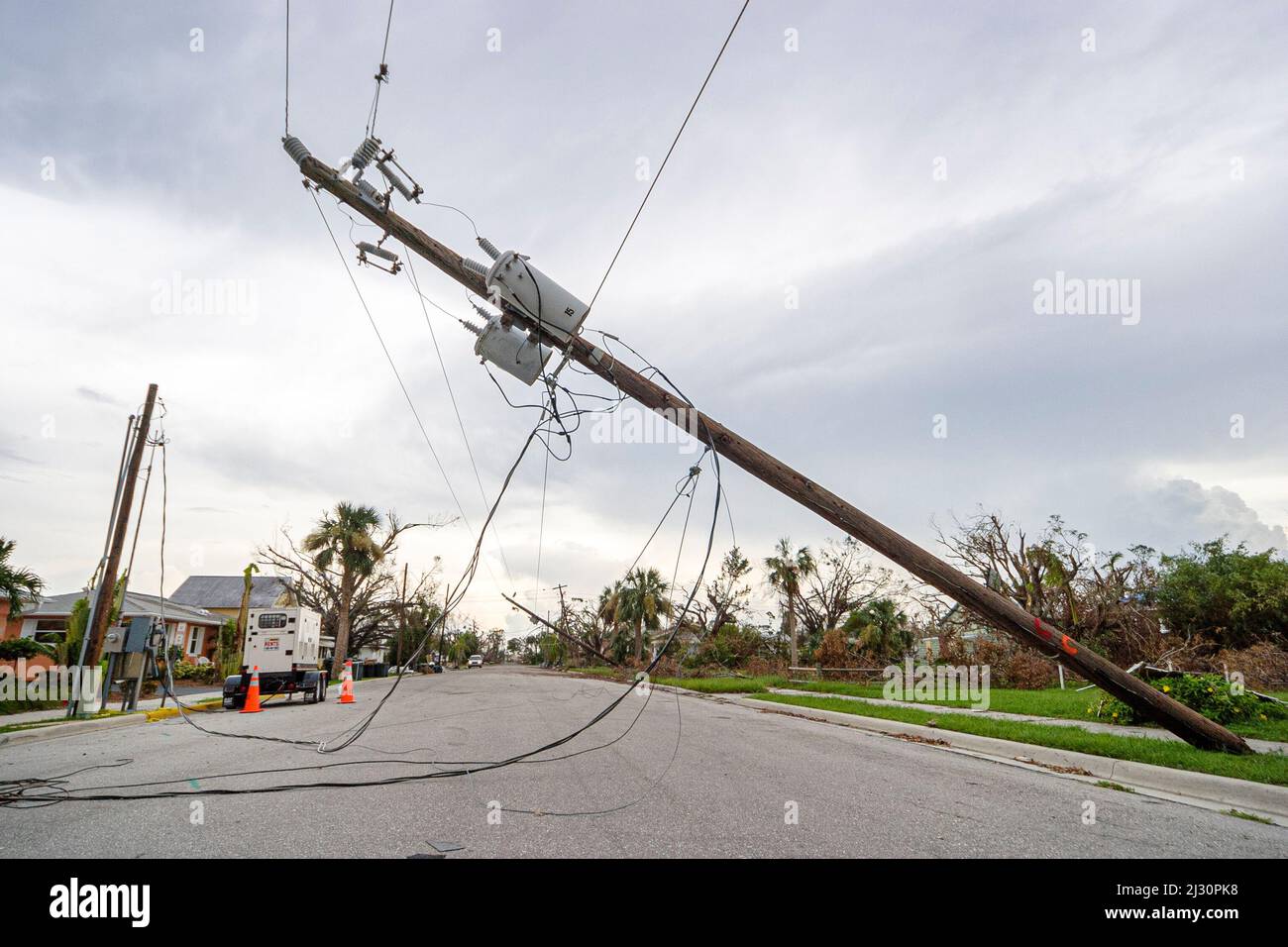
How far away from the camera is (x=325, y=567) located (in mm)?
37906

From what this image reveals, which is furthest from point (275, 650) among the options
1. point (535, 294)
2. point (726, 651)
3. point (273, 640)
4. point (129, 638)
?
point (726, 651)

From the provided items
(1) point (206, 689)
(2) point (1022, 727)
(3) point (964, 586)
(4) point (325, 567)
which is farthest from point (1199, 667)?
(4) point (325, 567)

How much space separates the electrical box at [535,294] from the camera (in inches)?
261

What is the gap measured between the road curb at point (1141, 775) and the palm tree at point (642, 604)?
3889cm

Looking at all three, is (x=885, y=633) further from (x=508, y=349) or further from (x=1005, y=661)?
(x=508, y=349)

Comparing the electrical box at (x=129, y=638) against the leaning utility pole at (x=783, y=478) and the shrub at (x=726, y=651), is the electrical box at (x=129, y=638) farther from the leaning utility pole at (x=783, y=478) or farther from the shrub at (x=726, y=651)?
the shrub at (x=726, y=651)

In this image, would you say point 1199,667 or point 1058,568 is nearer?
point 1199,667

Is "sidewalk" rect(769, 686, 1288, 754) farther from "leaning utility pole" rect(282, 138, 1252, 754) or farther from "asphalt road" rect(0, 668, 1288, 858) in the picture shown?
"asphalt road" rect(0, 668, 1288, 858)

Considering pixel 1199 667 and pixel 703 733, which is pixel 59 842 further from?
pixel 1199 667

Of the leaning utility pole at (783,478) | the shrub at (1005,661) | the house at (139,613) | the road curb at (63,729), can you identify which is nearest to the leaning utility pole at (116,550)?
the road curb at (63,729)

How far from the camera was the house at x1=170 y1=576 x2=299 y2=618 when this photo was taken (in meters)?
54.4
